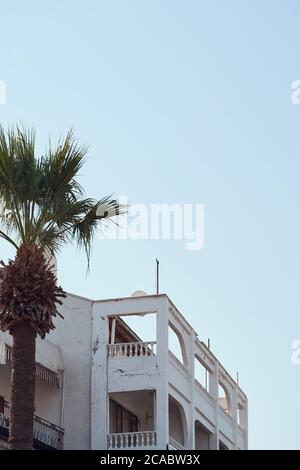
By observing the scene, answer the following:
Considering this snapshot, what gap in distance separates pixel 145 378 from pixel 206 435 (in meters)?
7.96

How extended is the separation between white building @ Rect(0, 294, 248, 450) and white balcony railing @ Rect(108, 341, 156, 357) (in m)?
0.03

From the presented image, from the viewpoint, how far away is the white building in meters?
39.6

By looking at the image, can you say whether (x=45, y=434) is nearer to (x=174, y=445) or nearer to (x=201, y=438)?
(x=174, y=445)

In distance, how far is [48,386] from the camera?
41125 mm

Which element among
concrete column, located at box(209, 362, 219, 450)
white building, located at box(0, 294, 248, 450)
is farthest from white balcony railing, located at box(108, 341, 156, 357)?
concrete column, located at box(209, 362, 219, 450)

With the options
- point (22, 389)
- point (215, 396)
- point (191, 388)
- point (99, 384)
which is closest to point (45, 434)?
point (99, 384)

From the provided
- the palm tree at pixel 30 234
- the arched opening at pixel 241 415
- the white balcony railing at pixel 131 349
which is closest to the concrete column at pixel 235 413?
the arched opening at pixel 241 415

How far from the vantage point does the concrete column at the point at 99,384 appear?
131 feet

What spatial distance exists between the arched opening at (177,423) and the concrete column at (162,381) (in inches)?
97.5

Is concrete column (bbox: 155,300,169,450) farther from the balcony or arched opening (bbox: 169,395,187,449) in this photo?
the balcony
